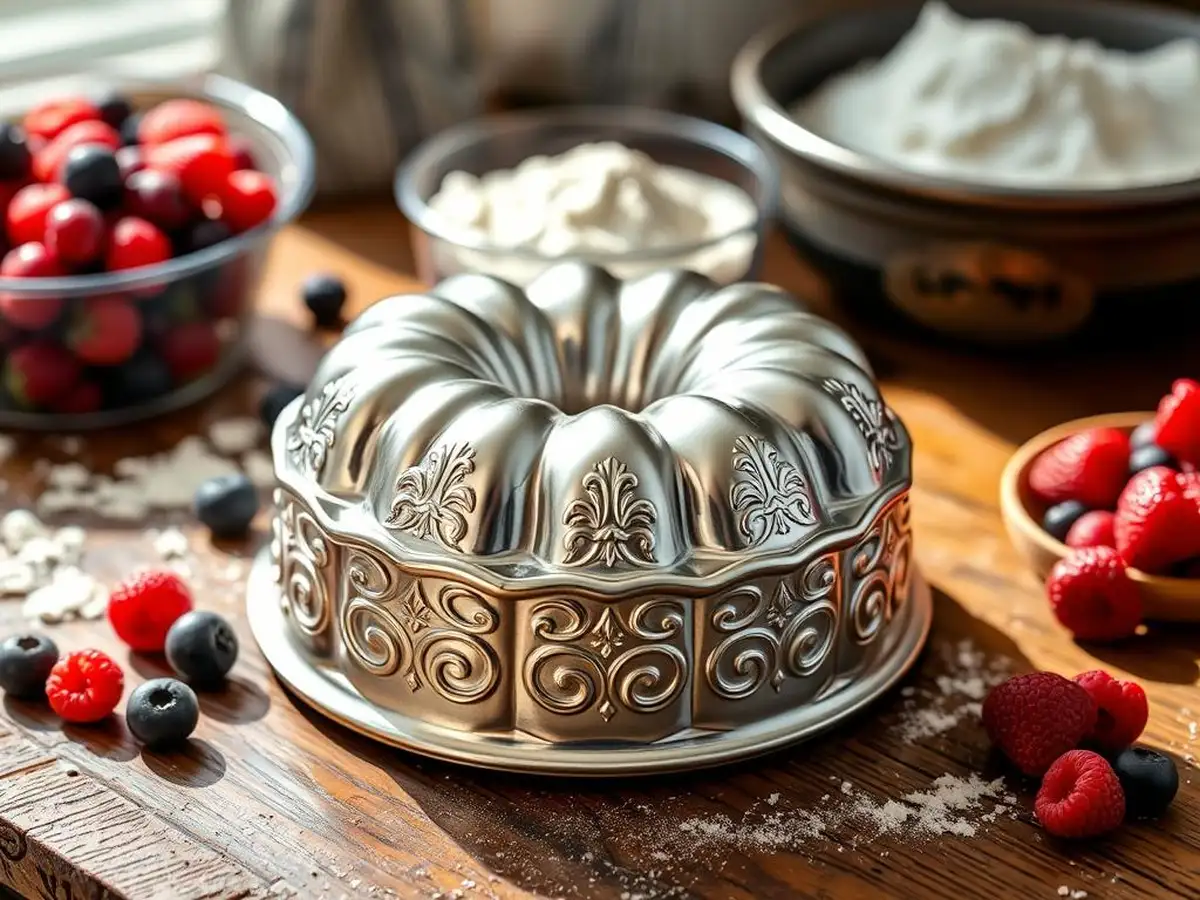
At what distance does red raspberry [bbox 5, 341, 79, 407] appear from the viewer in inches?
70.4

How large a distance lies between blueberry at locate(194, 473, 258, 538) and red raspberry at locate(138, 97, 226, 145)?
514 mm

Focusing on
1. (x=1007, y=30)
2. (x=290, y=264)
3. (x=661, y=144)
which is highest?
(x=1007, y=30)

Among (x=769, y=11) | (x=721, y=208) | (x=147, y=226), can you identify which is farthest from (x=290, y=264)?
(x=769, y=11)

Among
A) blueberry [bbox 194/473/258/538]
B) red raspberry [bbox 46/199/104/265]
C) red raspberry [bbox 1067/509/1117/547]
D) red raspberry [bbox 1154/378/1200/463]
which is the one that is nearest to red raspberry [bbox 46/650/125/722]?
blueberry [bbox 194/473/258/538]

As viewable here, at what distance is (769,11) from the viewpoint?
243 centimetres

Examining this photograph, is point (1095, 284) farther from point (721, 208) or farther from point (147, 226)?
point (147, 226)

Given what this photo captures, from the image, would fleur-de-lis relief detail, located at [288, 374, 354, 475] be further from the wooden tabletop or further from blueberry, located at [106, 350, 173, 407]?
blueberry, located at [106, 350, 173, 407]

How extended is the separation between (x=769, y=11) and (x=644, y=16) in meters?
0.18

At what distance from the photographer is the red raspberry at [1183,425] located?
5.08ft

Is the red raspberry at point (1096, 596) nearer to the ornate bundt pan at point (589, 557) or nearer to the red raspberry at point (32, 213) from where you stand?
the ornate bundt pan at point (589, 557)

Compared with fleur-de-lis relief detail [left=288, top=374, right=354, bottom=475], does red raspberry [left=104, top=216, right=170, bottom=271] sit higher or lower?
lower

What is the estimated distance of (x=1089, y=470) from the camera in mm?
1571

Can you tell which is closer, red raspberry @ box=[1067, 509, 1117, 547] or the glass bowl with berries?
red raspberry @ box=[1067, 509, 1117, 547]

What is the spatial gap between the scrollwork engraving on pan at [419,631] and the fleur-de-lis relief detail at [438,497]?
37 mm
